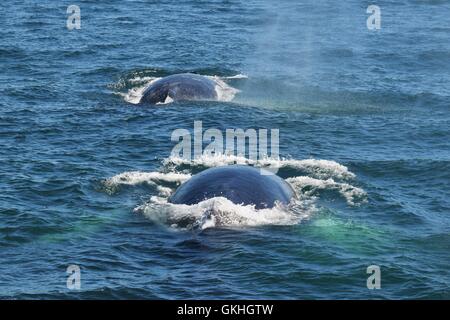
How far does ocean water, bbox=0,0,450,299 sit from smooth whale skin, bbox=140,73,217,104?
782 millimetres

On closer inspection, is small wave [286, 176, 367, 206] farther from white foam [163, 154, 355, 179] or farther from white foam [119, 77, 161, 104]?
white foam [119, 77, 161, 104]

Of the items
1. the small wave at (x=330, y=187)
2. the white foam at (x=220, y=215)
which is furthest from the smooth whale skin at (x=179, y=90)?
the white foam at (x=220, y=215)

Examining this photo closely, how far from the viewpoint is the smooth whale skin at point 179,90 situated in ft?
139

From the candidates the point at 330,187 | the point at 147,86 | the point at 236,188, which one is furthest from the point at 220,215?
the point at 147,86

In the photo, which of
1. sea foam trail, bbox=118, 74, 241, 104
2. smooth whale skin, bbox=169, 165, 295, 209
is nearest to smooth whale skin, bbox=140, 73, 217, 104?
sea foam trail, bbox=118, 74, 241, 104

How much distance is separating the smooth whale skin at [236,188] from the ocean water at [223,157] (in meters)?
0.45

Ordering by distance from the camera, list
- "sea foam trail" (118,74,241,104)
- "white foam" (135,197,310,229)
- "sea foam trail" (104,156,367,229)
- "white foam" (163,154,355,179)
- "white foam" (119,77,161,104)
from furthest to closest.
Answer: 1. "sea foam trail" (118,74,241,104)
2. "white foam" (119,77,161,104)
3. "white foam" (163,154,355,179)
4. "sea foam trail" (104,156,367,229)
5. "white foam" (135,197,310,229)

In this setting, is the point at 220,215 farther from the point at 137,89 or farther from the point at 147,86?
the point at 137,89

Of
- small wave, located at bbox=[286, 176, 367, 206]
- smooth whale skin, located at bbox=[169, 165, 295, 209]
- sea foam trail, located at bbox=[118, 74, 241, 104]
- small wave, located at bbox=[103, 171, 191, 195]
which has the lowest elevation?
small wave, located at bbox=[286, 176, 367, 206]

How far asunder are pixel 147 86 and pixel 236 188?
61.1 ft

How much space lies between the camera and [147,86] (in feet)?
149

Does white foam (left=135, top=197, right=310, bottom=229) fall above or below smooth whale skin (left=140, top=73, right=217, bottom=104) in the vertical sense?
below

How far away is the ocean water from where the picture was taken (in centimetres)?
2417

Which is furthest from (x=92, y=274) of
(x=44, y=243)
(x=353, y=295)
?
(x=353, y=295)
